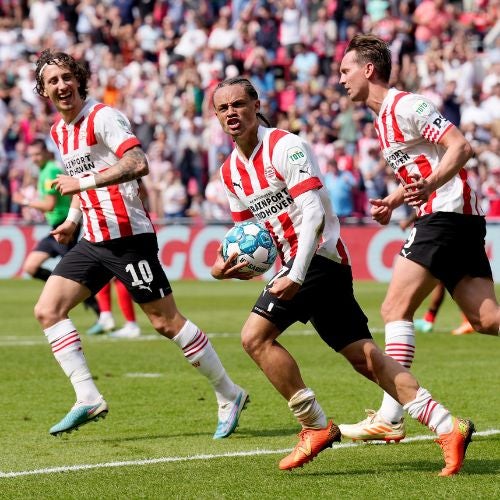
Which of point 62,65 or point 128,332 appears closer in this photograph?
point 62,65

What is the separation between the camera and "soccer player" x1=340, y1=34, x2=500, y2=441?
746 cm

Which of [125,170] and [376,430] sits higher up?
[125,170]

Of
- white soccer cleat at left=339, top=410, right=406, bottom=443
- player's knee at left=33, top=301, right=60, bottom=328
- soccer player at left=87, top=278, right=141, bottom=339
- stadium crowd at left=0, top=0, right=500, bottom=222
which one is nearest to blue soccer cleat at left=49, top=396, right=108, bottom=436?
player's knee at left=33, top=301, right=60, bottom=328

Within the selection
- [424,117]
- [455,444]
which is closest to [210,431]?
[455,444]

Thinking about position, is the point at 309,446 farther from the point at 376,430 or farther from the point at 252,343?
the point at 376,430

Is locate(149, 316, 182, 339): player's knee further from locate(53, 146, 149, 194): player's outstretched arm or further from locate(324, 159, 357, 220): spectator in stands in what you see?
locate(324, 159, 357, 220): spectator in stands

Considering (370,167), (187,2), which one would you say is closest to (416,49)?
(370,167)

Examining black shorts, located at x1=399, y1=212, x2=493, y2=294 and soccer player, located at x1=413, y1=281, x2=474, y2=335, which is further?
soccer player, located at x1=413, y1=281, x2=474, y2=335

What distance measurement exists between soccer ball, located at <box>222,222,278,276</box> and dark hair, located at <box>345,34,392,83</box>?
1298mm

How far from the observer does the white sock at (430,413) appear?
6469 mm

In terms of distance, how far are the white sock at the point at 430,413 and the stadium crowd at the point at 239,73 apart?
618 inches

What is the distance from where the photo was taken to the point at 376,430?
7707 mm

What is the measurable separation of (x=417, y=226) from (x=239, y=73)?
2027 cm

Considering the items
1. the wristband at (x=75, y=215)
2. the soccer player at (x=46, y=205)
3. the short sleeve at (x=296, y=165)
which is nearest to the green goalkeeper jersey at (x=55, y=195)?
the soccer player at (x=46, y=205)
